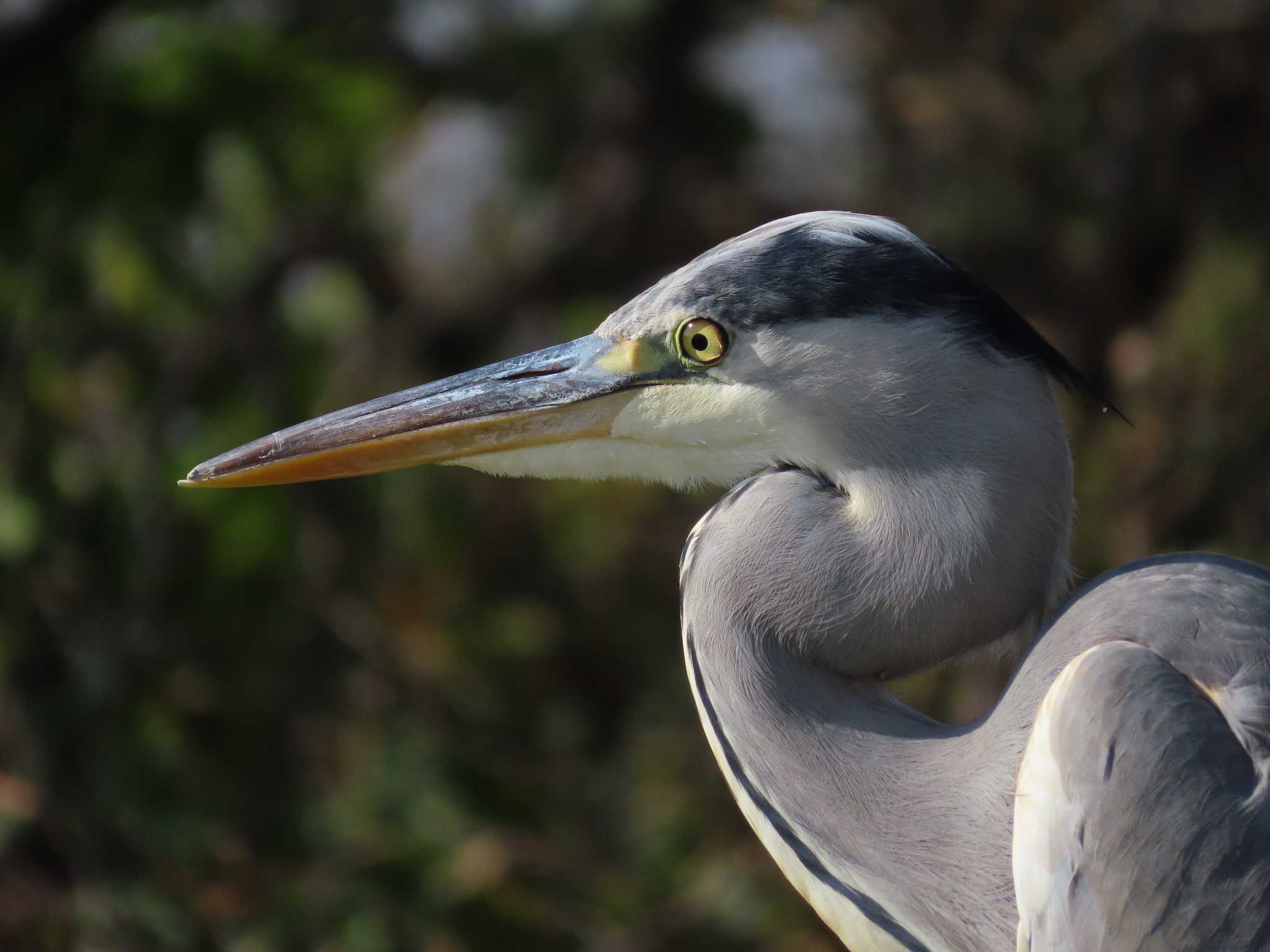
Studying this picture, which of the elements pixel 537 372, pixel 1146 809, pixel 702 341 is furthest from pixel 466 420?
pixel 1146 809

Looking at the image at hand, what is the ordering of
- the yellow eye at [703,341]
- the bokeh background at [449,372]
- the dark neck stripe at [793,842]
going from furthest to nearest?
the bokeh background at [449,372], the yellow eye at [703,341], the dark neck stripe at [793,842]

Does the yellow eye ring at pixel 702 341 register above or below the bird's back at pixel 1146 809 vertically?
above

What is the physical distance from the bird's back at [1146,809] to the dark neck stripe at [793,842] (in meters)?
0.12

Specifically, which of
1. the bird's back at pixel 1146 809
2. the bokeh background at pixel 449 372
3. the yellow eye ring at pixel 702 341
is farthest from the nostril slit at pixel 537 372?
the bokeh background at pixel 449 372

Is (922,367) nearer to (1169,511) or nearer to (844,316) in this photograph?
(844,316)

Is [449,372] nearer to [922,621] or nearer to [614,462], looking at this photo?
[614,462]

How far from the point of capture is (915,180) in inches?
163

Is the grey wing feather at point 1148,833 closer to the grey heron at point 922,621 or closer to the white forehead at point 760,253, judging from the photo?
the grey heron at point 922,621

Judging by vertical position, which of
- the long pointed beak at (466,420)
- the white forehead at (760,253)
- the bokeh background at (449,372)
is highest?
the white forehead at (760,253)

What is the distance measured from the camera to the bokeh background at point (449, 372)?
3230mm

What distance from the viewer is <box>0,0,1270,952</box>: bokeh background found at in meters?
3.23

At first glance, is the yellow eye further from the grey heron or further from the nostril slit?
the nostril slit

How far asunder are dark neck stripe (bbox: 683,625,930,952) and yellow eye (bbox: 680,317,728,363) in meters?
0.27

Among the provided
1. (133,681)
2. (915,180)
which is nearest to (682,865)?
(133,681)
